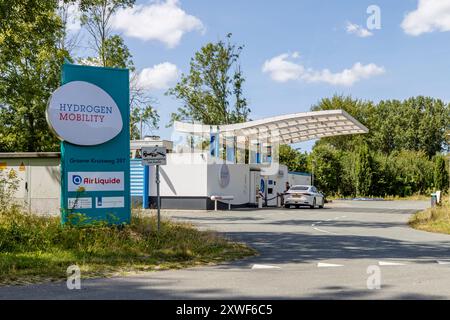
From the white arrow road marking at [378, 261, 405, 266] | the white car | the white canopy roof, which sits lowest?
the white arrow road marking at [378, 261, 405, 266]

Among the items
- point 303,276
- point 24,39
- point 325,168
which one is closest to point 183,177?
point 24,39

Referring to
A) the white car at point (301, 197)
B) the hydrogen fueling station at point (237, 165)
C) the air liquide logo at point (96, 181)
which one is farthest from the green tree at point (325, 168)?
the air liquide logo at point (96, 181)

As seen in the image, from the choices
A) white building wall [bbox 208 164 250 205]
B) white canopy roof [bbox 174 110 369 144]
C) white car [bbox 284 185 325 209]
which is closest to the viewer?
white building wall [bbox 208 164 250 205]

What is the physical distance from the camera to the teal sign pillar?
12.9m

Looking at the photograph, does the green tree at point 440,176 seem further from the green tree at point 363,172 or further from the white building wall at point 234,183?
the white building wall at point 234,183

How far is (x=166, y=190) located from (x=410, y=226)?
14.5 m

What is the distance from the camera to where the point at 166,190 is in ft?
103

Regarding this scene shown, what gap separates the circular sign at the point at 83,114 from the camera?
12836 millimetres

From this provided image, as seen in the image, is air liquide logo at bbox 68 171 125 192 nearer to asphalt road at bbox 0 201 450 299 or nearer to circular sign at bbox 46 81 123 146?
circular sign at bbox 46 81 123 146

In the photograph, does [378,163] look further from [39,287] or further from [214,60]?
[39,287]

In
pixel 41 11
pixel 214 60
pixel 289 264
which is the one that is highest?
pixel 214 60

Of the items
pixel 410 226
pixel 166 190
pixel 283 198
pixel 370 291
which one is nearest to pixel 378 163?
pixel 283 198

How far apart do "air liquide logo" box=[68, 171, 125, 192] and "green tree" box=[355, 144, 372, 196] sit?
42961 millimetres

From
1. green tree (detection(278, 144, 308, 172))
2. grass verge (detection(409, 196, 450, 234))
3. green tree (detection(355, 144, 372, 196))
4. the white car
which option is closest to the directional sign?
grass verge (detection(409, 196, 450, 234))
